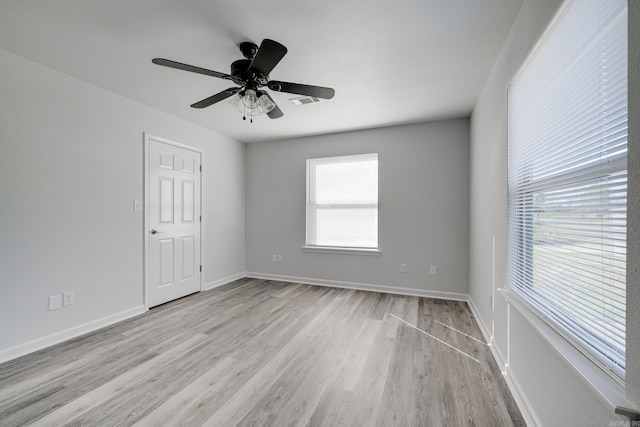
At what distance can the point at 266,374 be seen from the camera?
195 centimetres

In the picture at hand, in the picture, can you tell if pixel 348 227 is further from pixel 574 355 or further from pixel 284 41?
pixel 574 355

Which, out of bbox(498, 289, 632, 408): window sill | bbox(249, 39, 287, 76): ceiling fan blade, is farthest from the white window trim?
bbox(249, 39, 287, 76): ceiling fan blade

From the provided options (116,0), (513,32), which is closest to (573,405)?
(513,32)

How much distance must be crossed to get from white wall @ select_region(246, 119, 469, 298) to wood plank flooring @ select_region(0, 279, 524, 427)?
0.86m

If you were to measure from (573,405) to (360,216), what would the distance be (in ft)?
10.5

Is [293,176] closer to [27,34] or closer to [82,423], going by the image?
[27,34]

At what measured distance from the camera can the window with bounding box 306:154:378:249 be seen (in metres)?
4.12

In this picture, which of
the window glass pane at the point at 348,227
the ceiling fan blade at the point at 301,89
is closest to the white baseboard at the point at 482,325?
the window glass pane at the point at 348,227

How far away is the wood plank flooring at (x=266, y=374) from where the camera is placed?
156 centimetres

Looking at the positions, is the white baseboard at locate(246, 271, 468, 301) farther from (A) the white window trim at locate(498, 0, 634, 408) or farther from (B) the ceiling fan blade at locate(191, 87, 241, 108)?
(B) the ceiling fan blade at locate(191, 87, 241, 108)

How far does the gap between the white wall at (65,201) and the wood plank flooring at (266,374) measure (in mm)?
278

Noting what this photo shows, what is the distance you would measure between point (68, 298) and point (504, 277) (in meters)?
3.82

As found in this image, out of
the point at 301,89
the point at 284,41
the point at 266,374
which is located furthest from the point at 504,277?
the point at 284,41

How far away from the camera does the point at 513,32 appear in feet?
5.95
